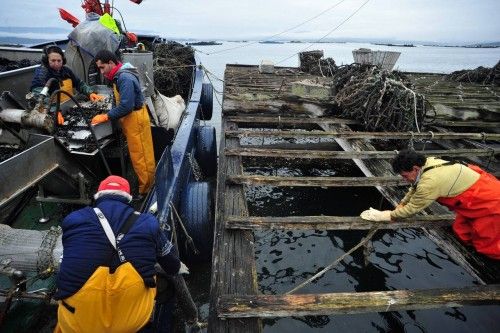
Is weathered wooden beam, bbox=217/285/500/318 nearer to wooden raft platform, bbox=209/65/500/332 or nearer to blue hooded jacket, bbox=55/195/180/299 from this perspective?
wooden raft platform, bbox=209/65/500/332

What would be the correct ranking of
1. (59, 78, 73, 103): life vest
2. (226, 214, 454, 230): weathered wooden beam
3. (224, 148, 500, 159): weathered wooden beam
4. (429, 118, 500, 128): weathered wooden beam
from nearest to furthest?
1. (226, 214, 454, 230): weathered wooden beam
2. (59, 78, 73, 103): life vest
3. (224, 148, 500, 159): weathered wooden beam
4. (429, 118, 500, 128): weathered wooden beam

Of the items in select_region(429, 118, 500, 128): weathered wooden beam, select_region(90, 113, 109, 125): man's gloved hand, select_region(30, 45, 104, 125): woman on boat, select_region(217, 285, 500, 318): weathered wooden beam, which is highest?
select_region(30, 45, 104, 125): woman on boat

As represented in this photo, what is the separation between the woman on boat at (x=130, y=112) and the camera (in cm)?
426

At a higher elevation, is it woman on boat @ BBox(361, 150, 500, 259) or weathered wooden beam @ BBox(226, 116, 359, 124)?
woman on boat @ BBox(361, 150, 500, 259)

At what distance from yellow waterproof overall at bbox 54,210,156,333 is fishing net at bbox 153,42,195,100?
769 centimetres

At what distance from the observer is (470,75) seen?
45.9 ft

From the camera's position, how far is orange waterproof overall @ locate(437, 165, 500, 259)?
330cm

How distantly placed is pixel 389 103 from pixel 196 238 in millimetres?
4867

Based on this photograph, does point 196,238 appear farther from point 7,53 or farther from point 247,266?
point 7,53

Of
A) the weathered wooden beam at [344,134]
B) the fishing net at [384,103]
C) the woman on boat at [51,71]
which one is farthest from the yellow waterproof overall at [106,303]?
the fishing net at [384,103]

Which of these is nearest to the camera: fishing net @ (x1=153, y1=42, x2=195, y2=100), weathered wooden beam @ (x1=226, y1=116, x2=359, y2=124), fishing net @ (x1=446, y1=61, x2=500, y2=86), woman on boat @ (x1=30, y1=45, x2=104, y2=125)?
woman on boat @ (x1=30, y1=45, x2=104, y2=125)

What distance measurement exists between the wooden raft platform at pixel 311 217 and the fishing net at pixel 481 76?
4869 mm

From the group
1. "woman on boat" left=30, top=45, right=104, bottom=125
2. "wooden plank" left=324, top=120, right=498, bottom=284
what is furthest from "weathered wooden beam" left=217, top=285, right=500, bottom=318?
"woman on boat" left=30, top=45, right=104, bottom=125

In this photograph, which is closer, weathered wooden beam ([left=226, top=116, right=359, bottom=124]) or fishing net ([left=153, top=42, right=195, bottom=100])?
weathered wooden beam ([left=226, top=116, right=359, bottom=124])
